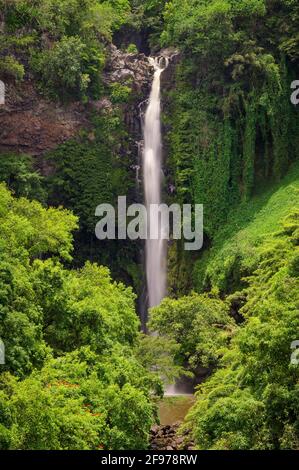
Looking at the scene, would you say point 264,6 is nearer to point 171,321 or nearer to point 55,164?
point 55,164

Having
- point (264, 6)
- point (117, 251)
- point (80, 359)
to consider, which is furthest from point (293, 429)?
point (264, 6)

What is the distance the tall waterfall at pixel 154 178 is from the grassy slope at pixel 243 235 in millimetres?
1870

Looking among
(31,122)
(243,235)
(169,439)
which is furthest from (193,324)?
(31,122)

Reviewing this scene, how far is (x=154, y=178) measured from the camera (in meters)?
44.0

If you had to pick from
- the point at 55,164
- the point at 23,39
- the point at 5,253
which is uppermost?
the point at 23,39

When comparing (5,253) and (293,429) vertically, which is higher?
(5,253)

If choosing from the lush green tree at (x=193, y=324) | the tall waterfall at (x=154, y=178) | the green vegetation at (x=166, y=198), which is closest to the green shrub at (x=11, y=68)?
the green vegetation at (x=166, y=198)

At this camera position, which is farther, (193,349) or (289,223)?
(193,349)

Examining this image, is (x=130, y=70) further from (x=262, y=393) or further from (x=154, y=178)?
(x=262, y=393)

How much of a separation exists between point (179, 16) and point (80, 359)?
79.9 ft

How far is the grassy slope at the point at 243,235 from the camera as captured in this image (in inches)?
1499

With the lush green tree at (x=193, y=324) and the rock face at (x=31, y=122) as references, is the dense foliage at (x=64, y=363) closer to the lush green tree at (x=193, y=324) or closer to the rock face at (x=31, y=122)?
the lush green tree at (x=193, y=324)

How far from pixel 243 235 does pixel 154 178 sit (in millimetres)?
6230
